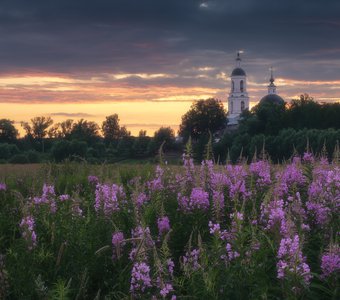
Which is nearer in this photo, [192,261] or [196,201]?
[192,261]

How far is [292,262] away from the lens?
460 centimetres

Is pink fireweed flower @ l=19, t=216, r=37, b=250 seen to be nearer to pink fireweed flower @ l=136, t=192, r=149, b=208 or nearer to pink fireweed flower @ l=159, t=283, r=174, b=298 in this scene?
pink fireweed flower @ l=136, t=192, r=149, b=208

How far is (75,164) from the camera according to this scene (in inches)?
608

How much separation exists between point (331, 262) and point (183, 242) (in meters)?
2.13

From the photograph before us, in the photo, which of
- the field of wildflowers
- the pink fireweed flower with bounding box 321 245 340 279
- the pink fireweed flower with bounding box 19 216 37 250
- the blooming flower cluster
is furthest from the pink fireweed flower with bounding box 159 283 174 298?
the blooming flower cluster

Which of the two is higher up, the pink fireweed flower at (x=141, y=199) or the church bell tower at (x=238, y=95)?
the church bell tower at (x=238, y=95)

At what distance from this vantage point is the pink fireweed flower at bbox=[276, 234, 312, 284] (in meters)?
4.56

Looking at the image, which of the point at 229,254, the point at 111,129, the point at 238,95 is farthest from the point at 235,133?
the point at 229,254

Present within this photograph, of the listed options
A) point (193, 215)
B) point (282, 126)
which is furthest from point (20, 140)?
point (193, 215)

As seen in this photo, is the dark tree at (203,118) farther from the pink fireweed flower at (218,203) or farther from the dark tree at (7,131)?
the pink fireweed flower at (218,203)

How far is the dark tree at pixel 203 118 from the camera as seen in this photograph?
426ft

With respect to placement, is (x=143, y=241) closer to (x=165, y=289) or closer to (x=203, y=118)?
(x=165, y=289)

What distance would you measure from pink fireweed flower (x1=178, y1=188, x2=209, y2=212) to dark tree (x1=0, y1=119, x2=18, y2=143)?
94.4 meters

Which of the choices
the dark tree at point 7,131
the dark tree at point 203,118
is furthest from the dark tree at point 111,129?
the dark tree at point 7,131
